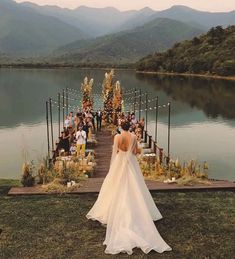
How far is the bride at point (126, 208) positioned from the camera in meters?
8.70

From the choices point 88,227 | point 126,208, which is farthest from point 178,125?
point 126,208

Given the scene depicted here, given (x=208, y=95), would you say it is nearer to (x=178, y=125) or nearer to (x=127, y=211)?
(x=178, y=125)

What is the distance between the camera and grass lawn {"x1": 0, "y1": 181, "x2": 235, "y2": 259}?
8.76 metres

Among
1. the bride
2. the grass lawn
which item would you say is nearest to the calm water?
the grass lawn

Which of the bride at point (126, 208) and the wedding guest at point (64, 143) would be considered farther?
the wedding guest at point (64, 143)

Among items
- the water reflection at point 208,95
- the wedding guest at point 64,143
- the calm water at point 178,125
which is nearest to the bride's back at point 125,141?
the wedding guest at point 64,143

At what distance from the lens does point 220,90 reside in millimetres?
81000

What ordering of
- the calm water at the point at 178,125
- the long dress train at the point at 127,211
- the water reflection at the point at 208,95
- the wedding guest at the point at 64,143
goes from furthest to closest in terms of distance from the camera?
the water reflection at the point at 208,95, the calm water at the point at 178,125, the wedding guest at the point at 64,143, the long dress train at the point at 127,211

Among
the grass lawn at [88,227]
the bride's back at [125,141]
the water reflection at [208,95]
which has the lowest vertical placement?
the water reflection at [208,95]

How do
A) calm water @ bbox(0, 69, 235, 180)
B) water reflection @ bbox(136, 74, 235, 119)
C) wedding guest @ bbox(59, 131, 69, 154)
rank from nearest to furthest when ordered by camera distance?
wedding guest @ bbox(59, 131, 69, 154)
calm water @ bbox(0, 69, 235, 180)
water reflection @ bbox(136, 74, 235, 119)

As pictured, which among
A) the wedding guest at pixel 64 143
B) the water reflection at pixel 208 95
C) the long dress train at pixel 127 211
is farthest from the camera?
the water reflection at pixel 208 95

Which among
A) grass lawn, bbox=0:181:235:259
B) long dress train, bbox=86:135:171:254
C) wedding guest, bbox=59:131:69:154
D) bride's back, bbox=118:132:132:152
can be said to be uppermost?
bride's back, bbox=118:132:132:152

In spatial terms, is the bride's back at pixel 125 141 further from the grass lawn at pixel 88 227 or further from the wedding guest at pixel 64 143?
the wedding guest at pixel 64 143

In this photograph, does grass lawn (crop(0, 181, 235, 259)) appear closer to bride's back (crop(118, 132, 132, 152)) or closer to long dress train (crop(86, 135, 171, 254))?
long dress train (crop(86, 135, 171, 254))
